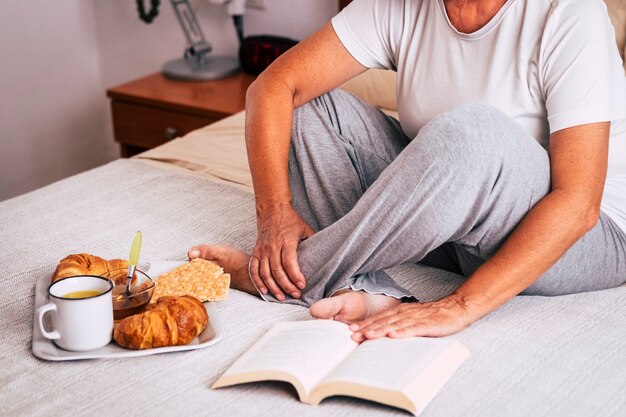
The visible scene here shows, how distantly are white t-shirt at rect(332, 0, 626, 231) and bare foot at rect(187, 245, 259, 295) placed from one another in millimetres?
385

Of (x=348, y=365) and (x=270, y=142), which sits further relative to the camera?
(x=270, y=142)

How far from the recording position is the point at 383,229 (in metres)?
1.25

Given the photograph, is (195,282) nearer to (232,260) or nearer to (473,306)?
(232,260)

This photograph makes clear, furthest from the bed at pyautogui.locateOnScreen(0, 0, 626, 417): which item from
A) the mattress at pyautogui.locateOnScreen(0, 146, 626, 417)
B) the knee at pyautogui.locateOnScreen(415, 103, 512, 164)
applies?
the knee at pyautogui.locateOnScreen(415, 103, 512, 164)

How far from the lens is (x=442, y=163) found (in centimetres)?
119

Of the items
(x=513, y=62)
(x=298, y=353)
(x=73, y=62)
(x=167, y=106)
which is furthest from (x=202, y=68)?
(x=298, y=353)

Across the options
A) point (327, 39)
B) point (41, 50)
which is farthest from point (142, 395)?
point (41, 50)

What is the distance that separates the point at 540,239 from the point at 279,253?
41 cm

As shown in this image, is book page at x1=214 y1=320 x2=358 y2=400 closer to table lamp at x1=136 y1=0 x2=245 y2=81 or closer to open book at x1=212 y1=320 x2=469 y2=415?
open book at x1=212 y1=320 x2=469 y2=415

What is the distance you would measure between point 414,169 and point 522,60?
28 centimetres

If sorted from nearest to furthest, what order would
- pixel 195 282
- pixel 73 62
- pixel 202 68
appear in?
1. pixel 195 282
2. pixel 202 68
3. pixel 73 62

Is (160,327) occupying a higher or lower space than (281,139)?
lower

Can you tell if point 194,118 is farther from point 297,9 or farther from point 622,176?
point 622,176

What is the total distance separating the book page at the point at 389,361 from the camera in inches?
40.6
